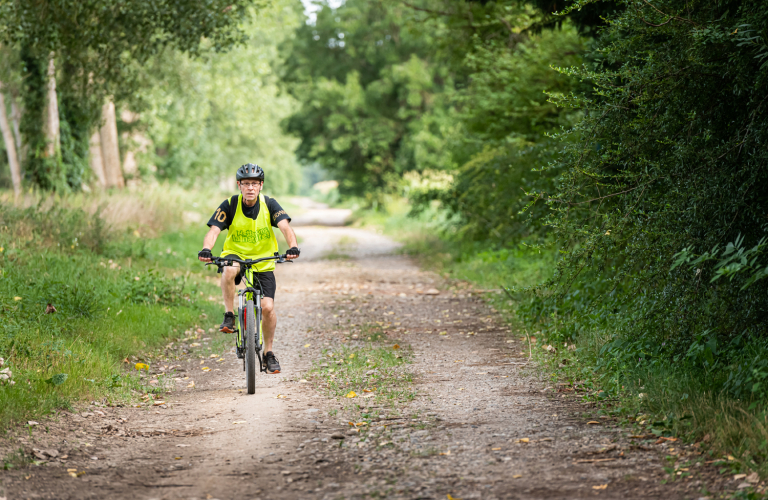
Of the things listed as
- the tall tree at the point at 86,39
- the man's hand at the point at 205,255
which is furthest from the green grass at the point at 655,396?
the tall tree at the point at 86,39

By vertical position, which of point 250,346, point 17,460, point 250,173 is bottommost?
point 17,460

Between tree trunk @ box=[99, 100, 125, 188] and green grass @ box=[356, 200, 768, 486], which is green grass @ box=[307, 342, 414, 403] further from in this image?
tree trunk @ box=[99, 100, 125, 188]

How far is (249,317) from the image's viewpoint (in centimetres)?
672

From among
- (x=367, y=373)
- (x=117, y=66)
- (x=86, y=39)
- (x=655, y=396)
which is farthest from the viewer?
(x=117, y=66)

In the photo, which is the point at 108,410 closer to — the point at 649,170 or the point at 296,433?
the point at 296,433

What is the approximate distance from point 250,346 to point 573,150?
3.65 metres

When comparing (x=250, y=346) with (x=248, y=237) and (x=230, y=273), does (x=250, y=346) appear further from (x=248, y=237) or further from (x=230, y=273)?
(x=248, y=237)

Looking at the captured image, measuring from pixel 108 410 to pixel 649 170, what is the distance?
18.1 ft

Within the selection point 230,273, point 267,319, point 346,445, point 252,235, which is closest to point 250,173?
point 252,235

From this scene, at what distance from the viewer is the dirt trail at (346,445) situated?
4297 mm

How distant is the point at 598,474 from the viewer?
14.4ft

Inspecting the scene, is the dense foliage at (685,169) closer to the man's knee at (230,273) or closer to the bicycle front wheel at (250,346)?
the bicycle front wheel at (250,346)

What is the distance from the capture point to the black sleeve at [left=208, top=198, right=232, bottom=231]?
6.91m

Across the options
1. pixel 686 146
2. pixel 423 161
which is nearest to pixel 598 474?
pixel 686 146
